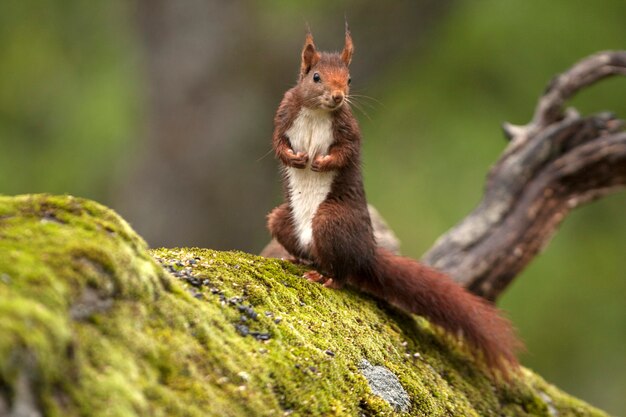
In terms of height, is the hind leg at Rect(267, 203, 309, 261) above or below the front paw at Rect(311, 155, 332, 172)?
below

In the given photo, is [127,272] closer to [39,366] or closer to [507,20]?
[39,366]

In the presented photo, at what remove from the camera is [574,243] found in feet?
35.8

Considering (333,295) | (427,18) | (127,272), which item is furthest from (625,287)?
(127,272)

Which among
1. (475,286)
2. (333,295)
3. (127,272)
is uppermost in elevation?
(475,286)

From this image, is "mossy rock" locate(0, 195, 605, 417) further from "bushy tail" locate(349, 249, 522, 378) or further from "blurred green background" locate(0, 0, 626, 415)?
"blurred green background" locate(0, 0, 626, 415)

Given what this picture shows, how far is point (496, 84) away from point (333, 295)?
23.5ft

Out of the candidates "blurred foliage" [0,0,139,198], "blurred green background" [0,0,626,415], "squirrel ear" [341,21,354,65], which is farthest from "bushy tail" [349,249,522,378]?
"blurred foliage" [0,0,139,198]

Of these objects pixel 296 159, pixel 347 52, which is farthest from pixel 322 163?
pixel 347 52

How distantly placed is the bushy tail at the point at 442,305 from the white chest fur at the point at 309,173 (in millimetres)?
318

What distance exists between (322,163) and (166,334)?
5.38 feet

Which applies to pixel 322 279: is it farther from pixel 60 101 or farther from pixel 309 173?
pixel 60 101

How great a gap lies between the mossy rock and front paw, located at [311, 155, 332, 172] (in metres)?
0.50

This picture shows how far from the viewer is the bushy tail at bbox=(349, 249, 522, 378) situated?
4074 millimetres

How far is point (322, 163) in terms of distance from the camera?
155 inches
